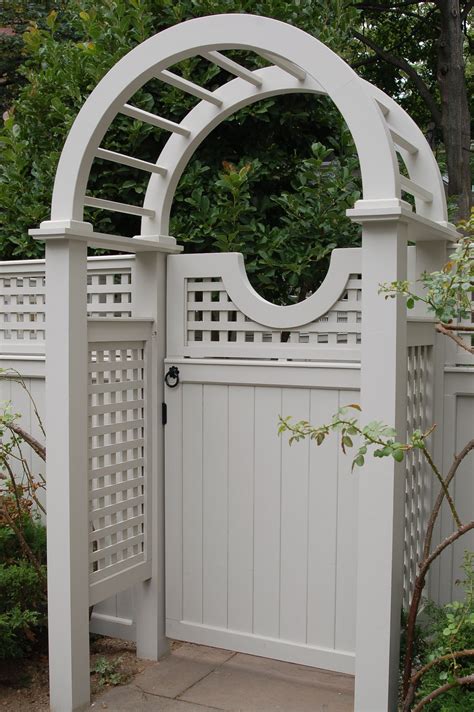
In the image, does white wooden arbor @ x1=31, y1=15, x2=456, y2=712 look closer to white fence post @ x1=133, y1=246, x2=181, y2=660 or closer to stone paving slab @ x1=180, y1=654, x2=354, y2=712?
white fence post @ x1=133, y1=246, x2=181, y2=660

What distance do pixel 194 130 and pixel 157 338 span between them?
0.90 m

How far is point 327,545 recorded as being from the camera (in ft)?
9.41

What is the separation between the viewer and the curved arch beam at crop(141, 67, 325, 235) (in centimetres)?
307

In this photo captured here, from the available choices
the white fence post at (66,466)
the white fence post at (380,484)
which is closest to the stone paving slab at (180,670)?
the white fence post at (66,466)

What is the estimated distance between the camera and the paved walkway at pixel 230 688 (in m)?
2.82

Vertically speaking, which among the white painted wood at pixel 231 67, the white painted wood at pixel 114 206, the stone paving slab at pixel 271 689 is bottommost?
the stone paving slab at pixel 271 689

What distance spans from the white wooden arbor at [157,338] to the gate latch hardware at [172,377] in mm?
53

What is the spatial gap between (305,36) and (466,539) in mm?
1944

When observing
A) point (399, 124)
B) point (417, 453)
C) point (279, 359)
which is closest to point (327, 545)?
point (417, 453)

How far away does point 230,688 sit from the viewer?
2.96 metres

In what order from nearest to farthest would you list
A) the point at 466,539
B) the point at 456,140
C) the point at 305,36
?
the point at 305,36
the point at 466,539
the point at 456,140

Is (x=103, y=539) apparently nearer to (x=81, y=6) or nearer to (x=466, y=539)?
(x=466, y=539)

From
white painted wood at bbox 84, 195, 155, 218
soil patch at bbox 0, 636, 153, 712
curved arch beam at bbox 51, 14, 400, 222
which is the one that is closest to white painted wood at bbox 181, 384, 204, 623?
soil patch at bbox 0, 636, 153, 712

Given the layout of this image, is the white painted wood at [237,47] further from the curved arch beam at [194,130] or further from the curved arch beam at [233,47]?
the curved arch beam at [194,130]
